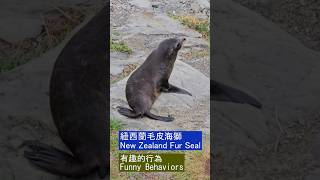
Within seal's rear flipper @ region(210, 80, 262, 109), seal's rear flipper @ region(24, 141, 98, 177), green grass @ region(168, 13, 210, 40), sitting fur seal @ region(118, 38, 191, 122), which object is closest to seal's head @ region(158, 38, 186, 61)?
sitting fur seal @ region(118, 38, 191, 122)

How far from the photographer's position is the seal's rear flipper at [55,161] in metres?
5.21

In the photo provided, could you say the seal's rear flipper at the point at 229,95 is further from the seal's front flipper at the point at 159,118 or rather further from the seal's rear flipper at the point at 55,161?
the seal's rear flipper at the point at 55,161

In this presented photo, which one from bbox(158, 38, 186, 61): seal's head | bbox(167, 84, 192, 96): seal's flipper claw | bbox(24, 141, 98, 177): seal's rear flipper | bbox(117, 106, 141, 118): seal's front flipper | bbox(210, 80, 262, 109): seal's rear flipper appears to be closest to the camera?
bbox(24, 141, 98, 177): seal's rear flipper

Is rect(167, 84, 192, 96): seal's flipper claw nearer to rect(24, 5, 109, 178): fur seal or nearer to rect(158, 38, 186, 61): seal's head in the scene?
rect(158, 38, 186, 61): seal's head

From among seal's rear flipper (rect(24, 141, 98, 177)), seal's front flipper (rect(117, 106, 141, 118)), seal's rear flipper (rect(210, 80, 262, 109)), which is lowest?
seal's rear flipper (rect(24, 141, 98, 177))

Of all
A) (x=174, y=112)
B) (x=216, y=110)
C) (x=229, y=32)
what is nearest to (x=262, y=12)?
(x=229, y=32)

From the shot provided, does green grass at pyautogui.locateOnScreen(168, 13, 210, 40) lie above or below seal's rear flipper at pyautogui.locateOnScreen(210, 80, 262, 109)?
above

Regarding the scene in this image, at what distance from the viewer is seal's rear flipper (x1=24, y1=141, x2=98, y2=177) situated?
17.1ft

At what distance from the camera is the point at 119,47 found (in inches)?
217

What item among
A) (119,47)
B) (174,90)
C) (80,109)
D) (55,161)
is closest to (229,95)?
(174,90)

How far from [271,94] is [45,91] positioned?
1.88m

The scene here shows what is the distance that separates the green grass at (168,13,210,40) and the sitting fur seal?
0.14 metres

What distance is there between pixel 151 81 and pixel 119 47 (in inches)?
13.3

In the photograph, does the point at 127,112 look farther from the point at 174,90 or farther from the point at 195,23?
the point at 195,23
